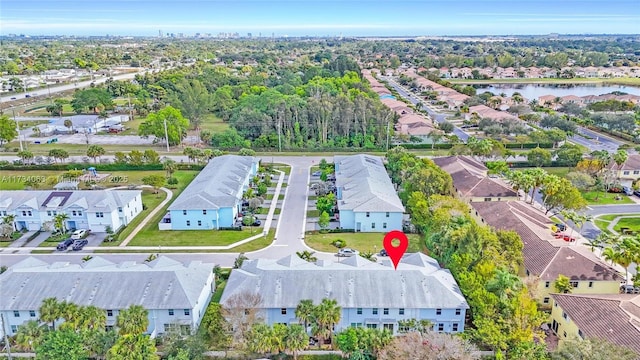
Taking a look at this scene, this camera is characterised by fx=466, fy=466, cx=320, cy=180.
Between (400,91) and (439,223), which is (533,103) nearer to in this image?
(400,91)

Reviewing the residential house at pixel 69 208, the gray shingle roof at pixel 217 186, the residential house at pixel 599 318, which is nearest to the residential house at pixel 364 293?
the residential house at pixel 599 318

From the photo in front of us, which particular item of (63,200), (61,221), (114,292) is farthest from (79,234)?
(114,292)

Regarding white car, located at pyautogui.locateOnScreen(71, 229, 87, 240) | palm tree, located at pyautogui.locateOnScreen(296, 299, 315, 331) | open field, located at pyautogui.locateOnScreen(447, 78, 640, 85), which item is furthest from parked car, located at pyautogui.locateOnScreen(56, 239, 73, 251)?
open field, located at pyautogui.locateOnScreen(447, 78, 640, 85)

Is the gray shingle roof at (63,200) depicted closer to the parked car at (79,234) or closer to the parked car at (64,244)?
the parked car at (79,234)

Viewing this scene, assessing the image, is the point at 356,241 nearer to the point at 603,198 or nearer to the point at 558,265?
the point at 558,265

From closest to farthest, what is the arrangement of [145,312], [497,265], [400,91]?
[145,312], [497,265], [400,91]

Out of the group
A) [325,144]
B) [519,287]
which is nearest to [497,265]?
[519,287]

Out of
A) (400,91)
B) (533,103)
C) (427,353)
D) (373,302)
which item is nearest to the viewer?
(427,353)
